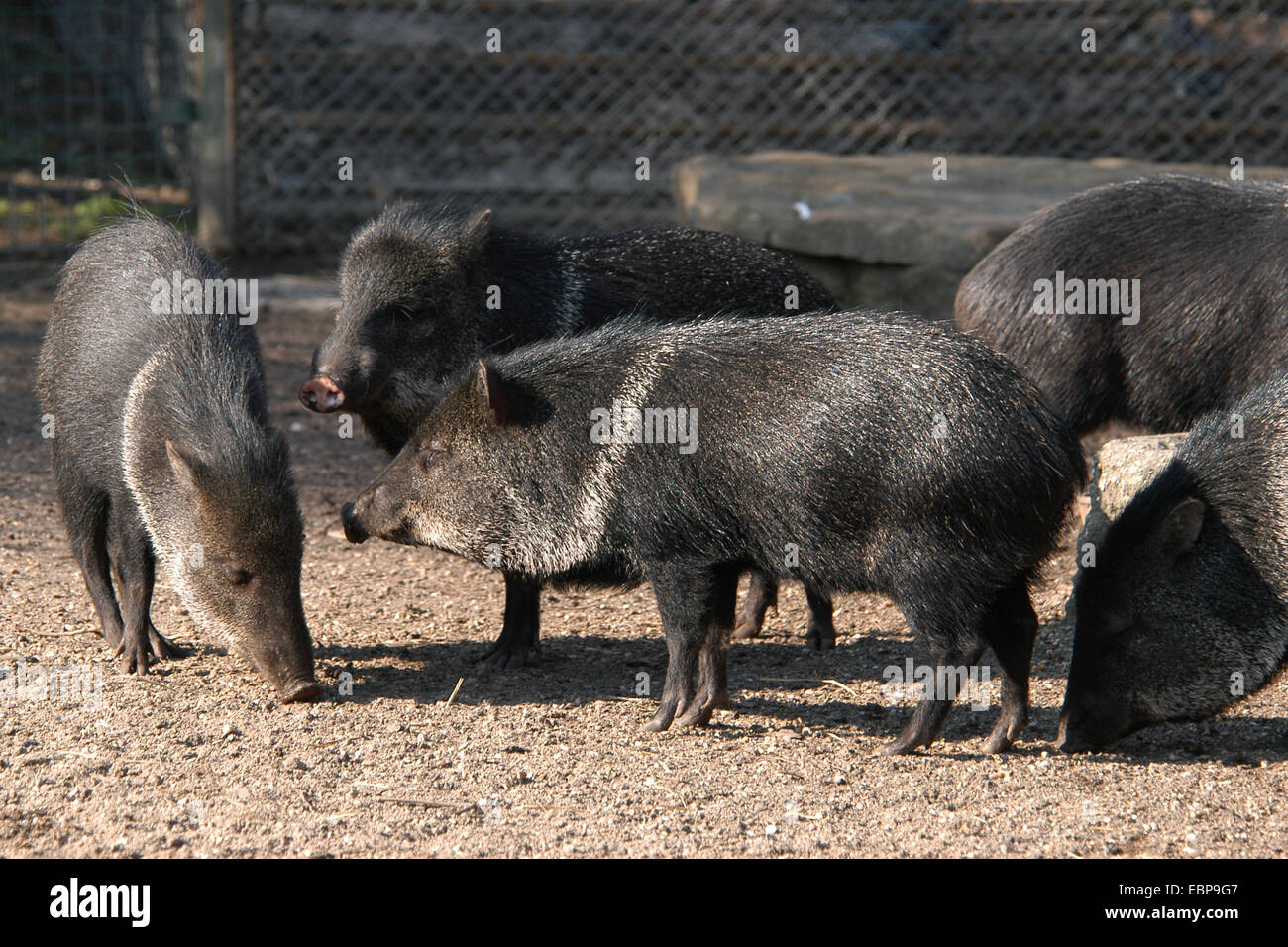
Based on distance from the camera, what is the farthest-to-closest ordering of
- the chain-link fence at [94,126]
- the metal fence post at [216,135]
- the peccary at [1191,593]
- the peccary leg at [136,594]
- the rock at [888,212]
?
the chain-link fence at [94,126] < the metal fence post at [216,135] < the rock at [888,212] < the peccary leg at [136,594] < the peccary at [1191,593]

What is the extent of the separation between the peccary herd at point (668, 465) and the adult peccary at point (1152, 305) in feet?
0.07

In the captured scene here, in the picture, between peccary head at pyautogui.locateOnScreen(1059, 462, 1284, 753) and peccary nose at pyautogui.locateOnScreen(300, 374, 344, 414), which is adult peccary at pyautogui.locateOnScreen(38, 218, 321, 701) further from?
peccary head at pyautogui.locateOnScreen(1059, 462, 1284, 753)

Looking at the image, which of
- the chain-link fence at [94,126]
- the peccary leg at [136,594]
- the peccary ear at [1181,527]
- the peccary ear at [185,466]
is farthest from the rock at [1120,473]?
the chain-link fence at [94,126]

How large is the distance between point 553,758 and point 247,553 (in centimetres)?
104

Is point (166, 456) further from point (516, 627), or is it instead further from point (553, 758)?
point (553, 758)

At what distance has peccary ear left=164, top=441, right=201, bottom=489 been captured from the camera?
4.29m

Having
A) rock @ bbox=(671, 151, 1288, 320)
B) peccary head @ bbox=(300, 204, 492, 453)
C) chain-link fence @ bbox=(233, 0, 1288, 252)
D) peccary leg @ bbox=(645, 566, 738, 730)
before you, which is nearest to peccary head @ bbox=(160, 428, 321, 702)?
peccary head @ bbox=(300, 204, 492, 453)

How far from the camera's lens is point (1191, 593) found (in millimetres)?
4332

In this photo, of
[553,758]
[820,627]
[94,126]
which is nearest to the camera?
[553,758]

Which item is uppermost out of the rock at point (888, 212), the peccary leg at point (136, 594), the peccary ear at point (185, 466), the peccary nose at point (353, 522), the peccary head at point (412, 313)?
the rock at point (888, 212)

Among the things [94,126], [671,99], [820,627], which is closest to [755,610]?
[820,627]

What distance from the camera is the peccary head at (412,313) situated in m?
5.03

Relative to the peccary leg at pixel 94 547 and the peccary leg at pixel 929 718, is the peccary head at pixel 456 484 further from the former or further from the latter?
the peccary leg at pixel 929 718
